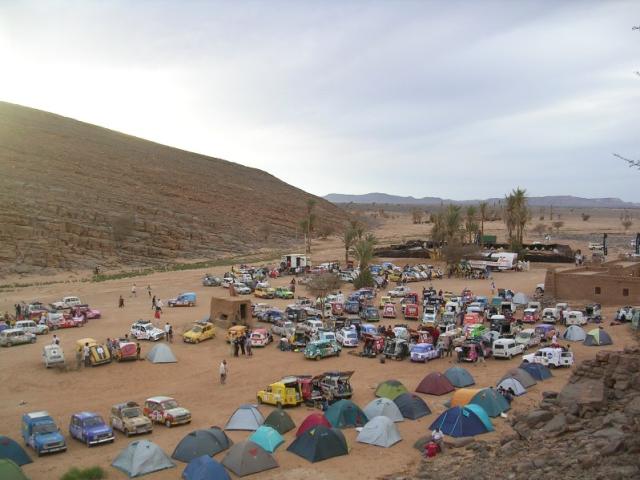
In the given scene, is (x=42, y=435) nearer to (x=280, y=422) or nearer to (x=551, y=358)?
(x=280, y=422)

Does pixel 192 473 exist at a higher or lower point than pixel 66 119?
lower

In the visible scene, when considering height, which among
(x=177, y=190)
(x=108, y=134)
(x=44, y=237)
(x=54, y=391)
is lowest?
(x=54, y=391)

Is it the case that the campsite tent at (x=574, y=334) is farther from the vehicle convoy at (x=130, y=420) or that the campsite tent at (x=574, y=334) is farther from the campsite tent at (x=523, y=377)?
the vehicle convoy at (x=130, y=420)

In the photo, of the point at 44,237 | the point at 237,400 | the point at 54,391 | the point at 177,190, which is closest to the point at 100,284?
the point at 44,237

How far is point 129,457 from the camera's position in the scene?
1634 cm

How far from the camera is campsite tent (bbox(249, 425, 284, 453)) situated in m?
17.3

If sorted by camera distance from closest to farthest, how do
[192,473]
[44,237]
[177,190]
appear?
[192,473] → [44,237] → [177,190]

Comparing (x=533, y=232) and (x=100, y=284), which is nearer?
(x=100, y=284)

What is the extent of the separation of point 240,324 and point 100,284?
2720 cm

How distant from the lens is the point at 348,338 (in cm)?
3172

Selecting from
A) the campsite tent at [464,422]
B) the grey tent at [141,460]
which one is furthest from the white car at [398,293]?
the grey tent at [141,460]

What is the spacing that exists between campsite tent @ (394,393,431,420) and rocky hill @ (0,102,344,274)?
55.4m

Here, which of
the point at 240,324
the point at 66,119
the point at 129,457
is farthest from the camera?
the point at 66,119

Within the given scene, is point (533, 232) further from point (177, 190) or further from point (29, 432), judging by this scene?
point (29, 432)
